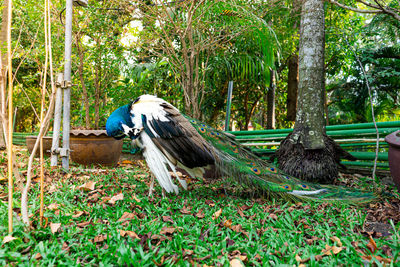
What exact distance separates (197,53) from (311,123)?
2.09 m

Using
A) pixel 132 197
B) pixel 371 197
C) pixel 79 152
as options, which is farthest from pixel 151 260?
pixel 79 152

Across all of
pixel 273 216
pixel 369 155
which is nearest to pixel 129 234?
pixel 273 216

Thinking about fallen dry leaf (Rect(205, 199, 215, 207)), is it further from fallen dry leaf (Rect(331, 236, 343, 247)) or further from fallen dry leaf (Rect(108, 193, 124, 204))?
fallen dry leaf (Rect(331, 236, 343, 247))

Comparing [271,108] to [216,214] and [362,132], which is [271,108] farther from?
[216,214]

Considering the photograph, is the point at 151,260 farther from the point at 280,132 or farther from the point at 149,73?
the point at 149,73

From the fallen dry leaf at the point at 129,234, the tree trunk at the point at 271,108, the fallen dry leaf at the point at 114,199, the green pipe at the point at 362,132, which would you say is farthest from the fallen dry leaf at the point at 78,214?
the tree trunk at the point at 271,108

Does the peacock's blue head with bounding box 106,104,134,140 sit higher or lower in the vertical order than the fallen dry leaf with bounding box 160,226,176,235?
higher

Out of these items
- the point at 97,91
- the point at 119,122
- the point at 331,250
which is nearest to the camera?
the point at 331,250

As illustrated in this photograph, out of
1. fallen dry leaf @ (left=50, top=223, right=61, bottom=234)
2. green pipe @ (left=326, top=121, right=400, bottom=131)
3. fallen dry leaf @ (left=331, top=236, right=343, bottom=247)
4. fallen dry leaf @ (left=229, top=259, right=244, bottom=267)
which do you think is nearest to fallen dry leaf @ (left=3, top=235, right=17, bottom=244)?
fallen dry leaf @ (left=50, top=223, right=61, bottom=234)

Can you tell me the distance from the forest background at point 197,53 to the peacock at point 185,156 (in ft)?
3.23

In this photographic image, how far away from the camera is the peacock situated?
279 cm

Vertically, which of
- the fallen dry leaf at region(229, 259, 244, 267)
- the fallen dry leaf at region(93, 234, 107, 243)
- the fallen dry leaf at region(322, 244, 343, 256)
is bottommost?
the fallen dry leaf at region(229, 259, 244, 267)

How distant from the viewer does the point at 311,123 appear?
3.29 m

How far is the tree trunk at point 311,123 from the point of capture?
3.21 meters
